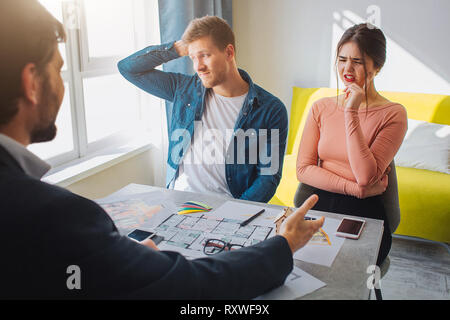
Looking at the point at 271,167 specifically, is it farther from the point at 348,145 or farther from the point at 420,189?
the point at 420,189

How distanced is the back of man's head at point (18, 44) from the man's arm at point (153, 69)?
120 centimetres

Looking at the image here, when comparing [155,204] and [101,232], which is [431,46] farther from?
[101,232]

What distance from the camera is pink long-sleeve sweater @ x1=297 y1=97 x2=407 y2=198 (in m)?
1.58

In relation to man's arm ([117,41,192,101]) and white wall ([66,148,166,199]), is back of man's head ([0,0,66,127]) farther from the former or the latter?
white wall ([66,148,166,199])

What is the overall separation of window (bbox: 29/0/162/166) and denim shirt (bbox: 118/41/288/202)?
0.44 metres

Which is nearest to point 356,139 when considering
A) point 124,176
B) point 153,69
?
point 153,69

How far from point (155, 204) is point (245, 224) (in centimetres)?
35

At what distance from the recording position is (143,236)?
4.04 ft

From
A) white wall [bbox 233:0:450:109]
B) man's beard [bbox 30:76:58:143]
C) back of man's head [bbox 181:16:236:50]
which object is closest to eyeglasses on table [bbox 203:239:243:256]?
man's beard [bbox 30:76:58:143]

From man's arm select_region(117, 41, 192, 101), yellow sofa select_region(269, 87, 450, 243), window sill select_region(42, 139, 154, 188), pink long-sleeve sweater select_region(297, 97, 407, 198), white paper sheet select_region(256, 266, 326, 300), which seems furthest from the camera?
yellow sofa select_region(269, 87, 450, 243)

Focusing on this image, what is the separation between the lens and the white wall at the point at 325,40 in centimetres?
314

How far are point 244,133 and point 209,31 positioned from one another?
45 cm

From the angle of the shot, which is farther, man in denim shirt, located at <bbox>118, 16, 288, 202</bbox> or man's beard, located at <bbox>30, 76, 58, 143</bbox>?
man in denim shirt, located at <bbox>118, 16, 288, 202</bbox>

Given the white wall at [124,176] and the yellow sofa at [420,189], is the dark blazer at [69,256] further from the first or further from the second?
the yellow sofa at [420,189]
